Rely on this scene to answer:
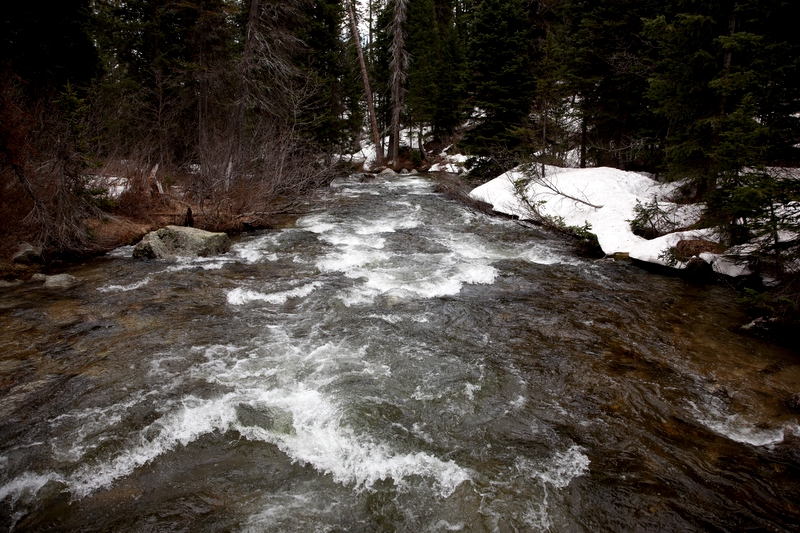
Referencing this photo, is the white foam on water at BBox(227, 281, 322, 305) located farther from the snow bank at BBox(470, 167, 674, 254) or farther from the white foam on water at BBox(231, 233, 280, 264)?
the snow bank at BBox(470, 167, 674, 254)

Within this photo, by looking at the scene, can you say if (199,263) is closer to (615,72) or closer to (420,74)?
(615,72)


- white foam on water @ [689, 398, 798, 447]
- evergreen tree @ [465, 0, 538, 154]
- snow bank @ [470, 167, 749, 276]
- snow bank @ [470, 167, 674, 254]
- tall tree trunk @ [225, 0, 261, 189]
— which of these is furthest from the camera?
evergreen tree @ [465, 0, 538, 154]

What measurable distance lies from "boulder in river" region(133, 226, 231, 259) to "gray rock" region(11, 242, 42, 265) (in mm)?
1747

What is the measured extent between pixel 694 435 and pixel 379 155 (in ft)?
93.2

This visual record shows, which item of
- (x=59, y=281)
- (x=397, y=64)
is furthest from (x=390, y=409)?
(x=397, y=64)

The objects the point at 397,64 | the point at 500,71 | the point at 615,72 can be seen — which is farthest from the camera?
the point at 397,64

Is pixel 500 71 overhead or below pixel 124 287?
overhead

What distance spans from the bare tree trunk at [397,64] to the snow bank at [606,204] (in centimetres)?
1424

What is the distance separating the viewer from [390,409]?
4.64 meters

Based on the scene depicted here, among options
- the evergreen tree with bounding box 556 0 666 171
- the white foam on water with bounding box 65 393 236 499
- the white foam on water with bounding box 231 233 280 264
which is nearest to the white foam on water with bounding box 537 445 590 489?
the white foam on water with bounding box 65 393 236 499

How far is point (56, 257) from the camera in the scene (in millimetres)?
9273

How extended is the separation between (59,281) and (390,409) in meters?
7.32

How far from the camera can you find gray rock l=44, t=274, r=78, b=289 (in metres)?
7.74

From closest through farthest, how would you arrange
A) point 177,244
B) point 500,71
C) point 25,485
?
point 25,485
point 177,244
point 500,71
